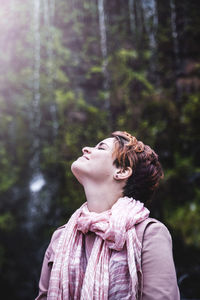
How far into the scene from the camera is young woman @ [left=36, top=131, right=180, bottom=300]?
1249 mm

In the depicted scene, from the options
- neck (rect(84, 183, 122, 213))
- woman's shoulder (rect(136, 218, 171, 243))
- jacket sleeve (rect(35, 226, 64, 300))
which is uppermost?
neck (rect(84, 183, 122, 213))

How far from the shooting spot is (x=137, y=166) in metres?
1.57

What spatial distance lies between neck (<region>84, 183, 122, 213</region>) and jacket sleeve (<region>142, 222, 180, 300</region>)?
0.26 metres

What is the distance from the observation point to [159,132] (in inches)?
242

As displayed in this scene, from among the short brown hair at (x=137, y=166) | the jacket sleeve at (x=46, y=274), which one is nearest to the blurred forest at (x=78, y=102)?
the short brown hair at (x=137, y=166)

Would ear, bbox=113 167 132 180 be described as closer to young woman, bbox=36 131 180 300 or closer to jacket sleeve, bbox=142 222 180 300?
Answer: young woman, bbox=36 131 180 300

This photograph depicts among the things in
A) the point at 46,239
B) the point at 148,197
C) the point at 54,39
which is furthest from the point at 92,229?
the point at 54,39

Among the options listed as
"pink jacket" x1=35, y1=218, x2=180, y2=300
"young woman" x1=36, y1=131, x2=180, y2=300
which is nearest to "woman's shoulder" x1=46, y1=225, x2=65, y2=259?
"young woman" x1=36, y1=131, x2=180, y2=300

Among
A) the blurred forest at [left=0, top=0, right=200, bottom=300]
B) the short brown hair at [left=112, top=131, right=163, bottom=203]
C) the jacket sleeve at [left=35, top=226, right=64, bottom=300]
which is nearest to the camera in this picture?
the jacket sleeve at [left=35, top=226, right=64, bottom=300]

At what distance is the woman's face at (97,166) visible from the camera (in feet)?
5.00

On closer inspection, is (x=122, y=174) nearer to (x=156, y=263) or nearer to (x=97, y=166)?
(x=97, y=166)

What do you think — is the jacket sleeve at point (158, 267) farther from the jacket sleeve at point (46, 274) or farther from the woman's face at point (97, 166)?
the jacket sleeve at point (46, 274)

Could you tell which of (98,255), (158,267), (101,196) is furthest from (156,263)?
(101,196)

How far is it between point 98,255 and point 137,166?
513 mm
